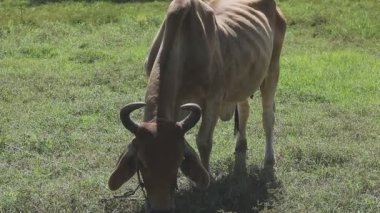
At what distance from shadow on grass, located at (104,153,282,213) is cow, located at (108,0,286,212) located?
254 mm

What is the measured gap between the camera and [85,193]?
620 cm

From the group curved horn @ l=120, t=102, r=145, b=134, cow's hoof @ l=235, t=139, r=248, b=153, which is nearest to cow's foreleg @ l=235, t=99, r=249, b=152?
cow's hoof @ l=235, t=139, r=248, b=153

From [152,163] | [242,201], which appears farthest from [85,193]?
[152,163]

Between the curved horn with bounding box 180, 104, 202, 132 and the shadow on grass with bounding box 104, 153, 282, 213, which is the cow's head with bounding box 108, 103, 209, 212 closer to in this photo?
the curved horn with bounding box 180, 104, 202, 132

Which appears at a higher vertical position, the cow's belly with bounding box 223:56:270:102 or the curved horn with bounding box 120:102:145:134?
the curved horn with bounding box 120:102:145:134

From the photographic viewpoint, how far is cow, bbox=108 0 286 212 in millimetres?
4652

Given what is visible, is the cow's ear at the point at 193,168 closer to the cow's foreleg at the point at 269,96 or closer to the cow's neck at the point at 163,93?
Result: the cow's neck at the point at 163,93

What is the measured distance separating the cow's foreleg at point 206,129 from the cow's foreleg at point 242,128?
56.5 inches

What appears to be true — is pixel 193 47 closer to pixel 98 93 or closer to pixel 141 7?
pixel 98 93

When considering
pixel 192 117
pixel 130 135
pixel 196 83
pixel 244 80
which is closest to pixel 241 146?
pixel 244 80

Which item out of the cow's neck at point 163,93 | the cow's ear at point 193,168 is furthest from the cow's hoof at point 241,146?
the cow's ear at point 193,168

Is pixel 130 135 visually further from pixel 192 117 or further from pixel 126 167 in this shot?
pixel 192 117

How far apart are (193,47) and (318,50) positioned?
323 inches

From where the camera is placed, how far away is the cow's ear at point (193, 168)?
191 inches
